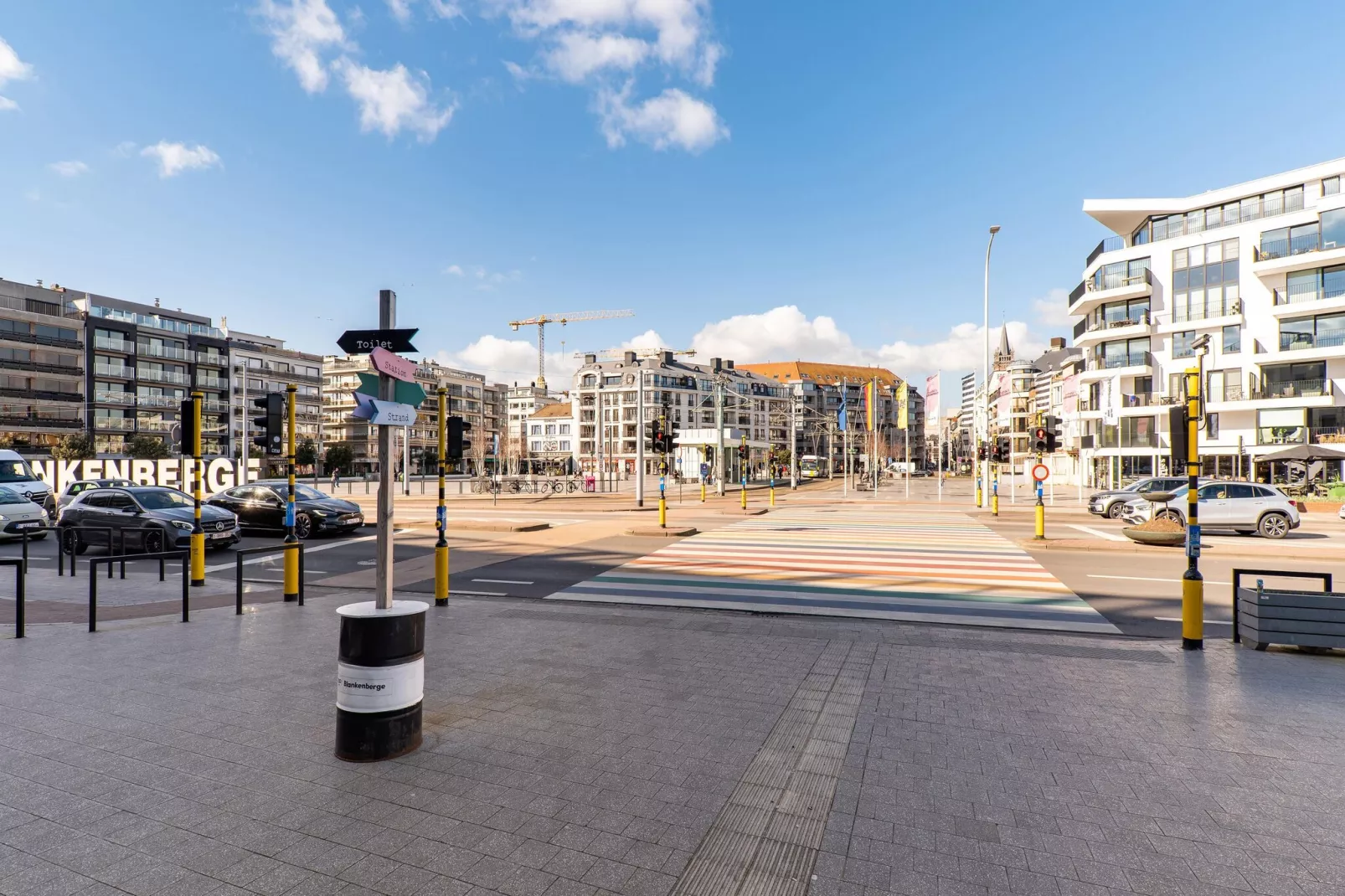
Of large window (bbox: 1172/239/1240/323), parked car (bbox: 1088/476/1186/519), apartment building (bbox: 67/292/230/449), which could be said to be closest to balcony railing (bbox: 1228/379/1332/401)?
large window (bbox: 1172/239/1240/323)

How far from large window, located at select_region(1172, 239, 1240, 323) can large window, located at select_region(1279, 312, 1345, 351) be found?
10.9ft

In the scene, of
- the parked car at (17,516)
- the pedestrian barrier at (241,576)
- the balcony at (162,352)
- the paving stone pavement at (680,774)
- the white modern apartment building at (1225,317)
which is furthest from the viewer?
the balcony at (162,352)

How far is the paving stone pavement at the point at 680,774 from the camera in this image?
339cm

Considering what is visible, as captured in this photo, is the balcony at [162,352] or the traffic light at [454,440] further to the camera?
the balcony at [162,352]

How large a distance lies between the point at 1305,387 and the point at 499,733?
54057 millimetres

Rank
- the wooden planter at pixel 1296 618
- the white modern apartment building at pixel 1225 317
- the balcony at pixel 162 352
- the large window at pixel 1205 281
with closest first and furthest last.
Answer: the wooden planter at pixel 1296 618, the white modern apartment building at pixel 1225 317, the large window at pixel 1205 281, the balcony at pixel 162 352

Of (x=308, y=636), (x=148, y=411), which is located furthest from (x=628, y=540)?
(x=148, y=411)

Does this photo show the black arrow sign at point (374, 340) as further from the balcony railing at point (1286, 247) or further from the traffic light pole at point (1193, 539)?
the balcony railing at point (1286, 247)

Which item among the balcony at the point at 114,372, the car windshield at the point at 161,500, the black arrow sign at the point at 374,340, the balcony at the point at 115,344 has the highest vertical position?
the balcony at the point at 115,344

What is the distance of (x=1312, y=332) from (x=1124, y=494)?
28092 millimetres

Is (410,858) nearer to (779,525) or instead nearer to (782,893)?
(782,893)

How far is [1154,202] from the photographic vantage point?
48.2m

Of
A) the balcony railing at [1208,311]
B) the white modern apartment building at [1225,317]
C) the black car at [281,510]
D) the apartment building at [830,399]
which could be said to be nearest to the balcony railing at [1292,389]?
the white modern apartment building at [1225,317]

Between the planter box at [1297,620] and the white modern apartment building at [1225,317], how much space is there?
3288 centimetres
